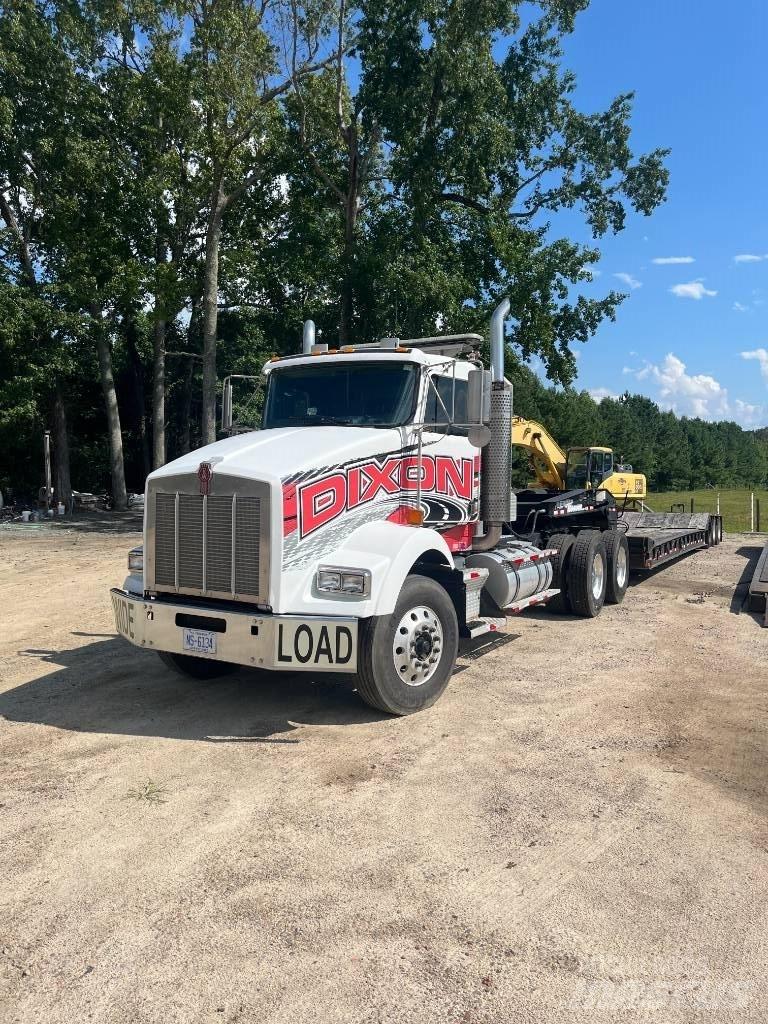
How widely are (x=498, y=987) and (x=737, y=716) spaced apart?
13.2 ft

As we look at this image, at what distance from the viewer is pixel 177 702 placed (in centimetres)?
655

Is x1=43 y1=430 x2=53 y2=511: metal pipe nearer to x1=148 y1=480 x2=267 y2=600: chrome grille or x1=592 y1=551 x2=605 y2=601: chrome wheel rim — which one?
x1=592 y1=551 x2=605 y2=601: chrome wheel rim

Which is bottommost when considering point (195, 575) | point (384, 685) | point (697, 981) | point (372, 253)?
point (697, 981)

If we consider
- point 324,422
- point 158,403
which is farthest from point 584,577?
point 158,403

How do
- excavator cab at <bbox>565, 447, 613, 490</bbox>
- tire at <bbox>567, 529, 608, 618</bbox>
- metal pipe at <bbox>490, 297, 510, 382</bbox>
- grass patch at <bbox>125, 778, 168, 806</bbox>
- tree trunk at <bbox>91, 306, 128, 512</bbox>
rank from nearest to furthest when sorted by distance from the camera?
1. grass patch at <bbox>125, 778, 168, 806</bbox>
2. metal pipe at <bbox>490, 297, 510, 382</bbox>
3. tire at <bbox>567, 529, 608, 618</bbox>
4. excavator cab at <bbox>565, 447, 613, 490</bbox>
5. tree trunk at <bbox>91, 306, 128, 512</bbox>

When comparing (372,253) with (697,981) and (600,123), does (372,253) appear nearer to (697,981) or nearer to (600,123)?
(600,123)

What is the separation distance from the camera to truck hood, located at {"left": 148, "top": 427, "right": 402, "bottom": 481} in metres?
5.78

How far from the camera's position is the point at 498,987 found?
2996 millimetres

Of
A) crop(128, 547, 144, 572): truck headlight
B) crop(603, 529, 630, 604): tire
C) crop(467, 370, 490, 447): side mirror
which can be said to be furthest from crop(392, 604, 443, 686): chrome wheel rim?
crop(603, 529, 630, 604): tire

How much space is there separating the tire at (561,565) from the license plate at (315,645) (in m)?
4.93

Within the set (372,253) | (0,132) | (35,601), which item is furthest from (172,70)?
(35,601)

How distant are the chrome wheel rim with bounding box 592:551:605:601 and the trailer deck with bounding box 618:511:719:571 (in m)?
1.77

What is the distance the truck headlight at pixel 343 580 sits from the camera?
569cm

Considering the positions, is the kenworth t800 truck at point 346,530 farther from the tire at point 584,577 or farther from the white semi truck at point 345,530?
the tire at point 584,577
